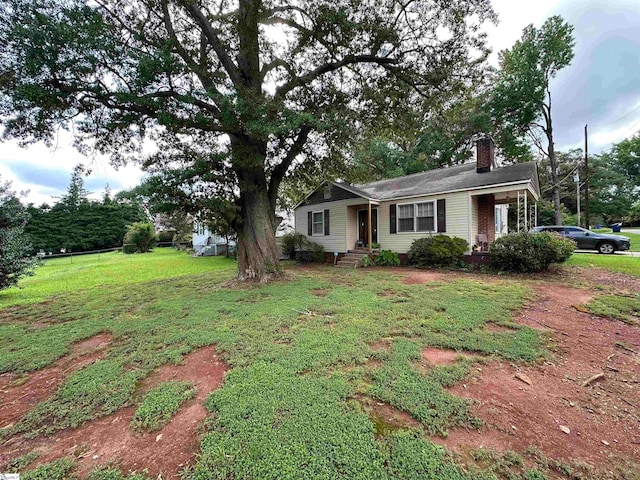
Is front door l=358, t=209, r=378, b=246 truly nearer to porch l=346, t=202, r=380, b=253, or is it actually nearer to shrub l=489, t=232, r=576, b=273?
porch l=346, t=202, r=380, b=253

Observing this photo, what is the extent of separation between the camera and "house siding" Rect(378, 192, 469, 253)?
10.4m

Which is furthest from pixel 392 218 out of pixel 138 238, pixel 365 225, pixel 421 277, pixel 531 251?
pixel 138 238

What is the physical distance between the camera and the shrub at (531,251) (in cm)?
788

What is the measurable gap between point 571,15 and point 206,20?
24070mm

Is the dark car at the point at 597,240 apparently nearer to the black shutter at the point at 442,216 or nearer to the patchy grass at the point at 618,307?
the black shutter at the point at 442,216

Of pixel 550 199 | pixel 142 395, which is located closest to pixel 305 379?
pixel 142 395

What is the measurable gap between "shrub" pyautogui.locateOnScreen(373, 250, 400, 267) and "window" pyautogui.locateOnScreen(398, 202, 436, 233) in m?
1.22

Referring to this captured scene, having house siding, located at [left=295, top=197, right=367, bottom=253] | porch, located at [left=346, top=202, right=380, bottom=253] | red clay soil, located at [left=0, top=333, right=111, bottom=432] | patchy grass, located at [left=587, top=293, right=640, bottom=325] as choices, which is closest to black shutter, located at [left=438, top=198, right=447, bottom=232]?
porch, located at [left=346, top=202, right=380, bottom=253]

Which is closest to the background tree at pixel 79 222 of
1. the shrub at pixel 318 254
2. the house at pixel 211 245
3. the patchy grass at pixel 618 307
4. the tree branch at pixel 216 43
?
the house at pixel 211 245

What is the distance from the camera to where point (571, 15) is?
17.3m

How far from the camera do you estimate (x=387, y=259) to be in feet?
38.2

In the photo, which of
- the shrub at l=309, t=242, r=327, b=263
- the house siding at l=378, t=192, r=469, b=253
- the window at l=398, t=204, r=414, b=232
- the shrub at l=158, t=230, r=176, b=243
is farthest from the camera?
the shrub at l=158, t=230, r=176, b=243

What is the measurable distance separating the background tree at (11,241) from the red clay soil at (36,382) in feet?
20.3

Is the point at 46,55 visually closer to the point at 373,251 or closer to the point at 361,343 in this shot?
the point at 361,343
